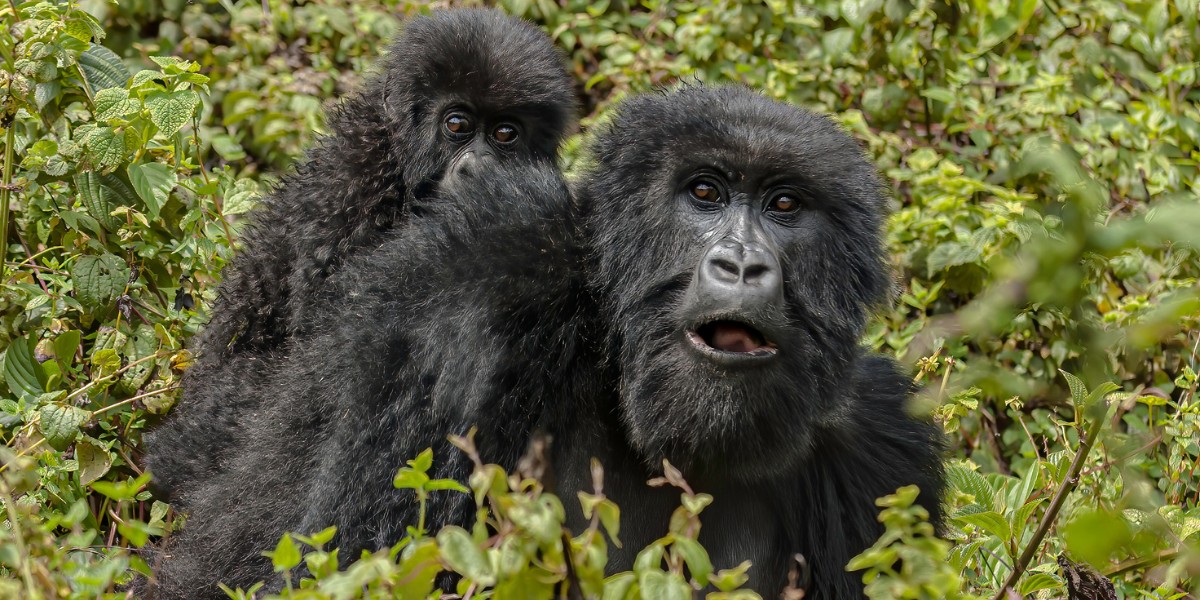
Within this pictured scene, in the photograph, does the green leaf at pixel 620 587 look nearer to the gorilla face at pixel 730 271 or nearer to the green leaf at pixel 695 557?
the green leaf at pixel 695 557

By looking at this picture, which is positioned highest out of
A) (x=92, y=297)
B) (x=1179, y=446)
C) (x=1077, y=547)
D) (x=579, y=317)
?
(x=1077, y=547)

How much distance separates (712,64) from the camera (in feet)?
21.3

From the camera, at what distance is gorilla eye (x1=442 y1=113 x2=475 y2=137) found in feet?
15.1

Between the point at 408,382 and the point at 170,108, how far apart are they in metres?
1.41

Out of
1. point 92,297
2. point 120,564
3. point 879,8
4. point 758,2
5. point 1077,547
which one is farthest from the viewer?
point 758,2

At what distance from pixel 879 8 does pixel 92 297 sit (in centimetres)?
→ 381

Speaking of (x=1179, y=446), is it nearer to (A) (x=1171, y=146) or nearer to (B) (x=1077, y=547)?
(A) (x=1171, y=146)

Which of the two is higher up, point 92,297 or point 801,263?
point 801,263

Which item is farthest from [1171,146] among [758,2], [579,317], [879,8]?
[579,317]

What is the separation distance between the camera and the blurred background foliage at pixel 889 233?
6.59 feet

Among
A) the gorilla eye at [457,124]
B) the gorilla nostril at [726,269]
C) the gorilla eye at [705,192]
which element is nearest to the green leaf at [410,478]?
the gorilla nostril at [726,269]

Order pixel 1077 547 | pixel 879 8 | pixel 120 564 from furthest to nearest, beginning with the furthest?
pixel 879 8 → pixel 120 564 → pixel 1077 547

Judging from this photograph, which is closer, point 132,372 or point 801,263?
point 801,263

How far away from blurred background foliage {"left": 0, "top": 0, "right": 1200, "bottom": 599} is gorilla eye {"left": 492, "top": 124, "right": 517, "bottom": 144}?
0.51 meters
